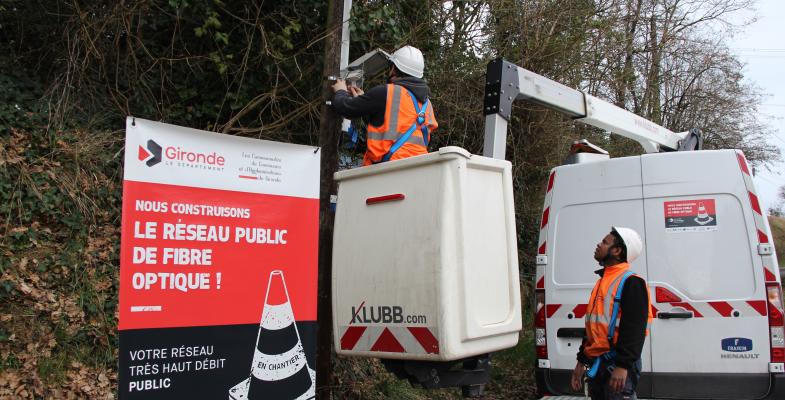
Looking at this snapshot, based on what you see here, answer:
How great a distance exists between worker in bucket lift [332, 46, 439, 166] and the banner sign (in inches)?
15.0

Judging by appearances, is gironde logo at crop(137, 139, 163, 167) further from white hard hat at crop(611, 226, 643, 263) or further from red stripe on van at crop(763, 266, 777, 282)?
red stripe on van at crop(763, 266, 777, 282)

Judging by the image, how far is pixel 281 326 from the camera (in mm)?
3842

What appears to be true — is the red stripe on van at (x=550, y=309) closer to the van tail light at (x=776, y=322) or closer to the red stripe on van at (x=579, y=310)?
the red stripe on van at (x=579, y=310)

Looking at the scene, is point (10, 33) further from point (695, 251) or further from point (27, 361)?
point (695, 251)

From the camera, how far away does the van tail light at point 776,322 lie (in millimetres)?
4629

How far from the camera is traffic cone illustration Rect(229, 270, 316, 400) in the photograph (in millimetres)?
3721

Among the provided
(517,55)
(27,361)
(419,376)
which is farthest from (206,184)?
(517,55)

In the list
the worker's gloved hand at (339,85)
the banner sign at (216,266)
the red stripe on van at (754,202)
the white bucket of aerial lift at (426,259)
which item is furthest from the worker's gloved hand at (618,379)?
the worker's gloved hand at (339,85)

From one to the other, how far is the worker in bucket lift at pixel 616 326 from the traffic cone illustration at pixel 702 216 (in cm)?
116

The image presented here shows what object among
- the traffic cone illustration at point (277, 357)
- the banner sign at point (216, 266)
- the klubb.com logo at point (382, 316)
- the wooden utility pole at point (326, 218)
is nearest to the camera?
the banner sign at point (216, 266)

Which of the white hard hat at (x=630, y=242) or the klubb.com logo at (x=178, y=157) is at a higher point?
the klubb.com logo at (x=178, y=157)

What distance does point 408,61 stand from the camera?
13.8ft

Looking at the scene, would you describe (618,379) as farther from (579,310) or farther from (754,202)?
(754,202)

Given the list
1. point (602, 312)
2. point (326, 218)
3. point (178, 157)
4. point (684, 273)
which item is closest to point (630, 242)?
point (602, 312)
